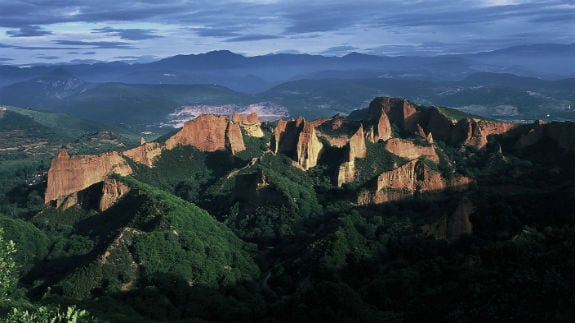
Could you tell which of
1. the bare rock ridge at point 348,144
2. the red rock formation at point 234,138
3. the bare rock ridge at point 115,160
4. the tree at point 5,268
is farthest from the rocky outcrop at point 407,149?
the tree at point 5,268

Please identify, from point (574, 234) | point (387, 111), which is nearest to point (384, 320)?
point (574, 234)

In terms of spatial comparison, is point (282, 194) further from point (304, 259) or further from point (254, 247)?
point (304, 259)

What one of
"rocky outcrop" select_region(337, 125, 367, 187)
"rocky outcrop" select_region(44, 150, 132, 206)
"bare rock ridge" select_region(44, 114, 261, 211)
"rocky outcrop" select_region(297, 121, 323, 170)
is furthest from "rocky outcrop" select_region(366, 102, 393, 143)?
"rocky outcrop" select_region(44, 150, 132, 206)

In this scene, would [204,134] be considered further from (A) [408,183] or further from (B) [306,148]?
(A) [408,183]

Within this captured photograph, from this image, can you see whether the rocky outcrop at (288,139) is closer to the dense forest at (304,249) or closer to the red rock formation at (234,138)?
the dense forest at (304,249)

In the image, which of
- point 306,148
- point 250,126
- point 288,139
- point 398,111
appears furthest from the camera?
point 398,111

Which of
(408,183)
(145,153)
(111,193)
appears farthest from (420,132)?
(111,193)
